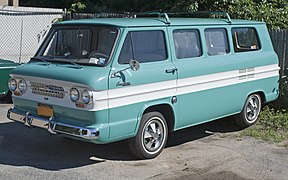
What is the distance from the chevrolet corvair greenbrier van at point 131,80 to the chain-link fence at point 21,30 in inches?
296

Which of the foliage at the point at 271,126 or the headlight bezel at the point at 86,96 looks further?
the foliage at the point at 271,126

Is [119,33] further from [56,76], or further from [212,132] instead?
[212,132]

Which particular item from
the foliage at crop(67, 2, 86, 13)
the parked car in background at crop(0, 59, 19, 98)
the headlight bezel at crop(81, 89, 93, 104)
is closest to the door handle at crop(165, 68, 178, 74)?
the headlight bezel at crop(81, 89, 93, 104)

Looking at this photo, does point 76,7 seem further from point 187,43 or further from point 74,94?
point 74,94

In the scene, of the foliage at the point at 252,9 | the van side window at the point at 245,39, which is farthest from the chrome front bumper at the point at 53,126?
the foliage at the point at 252,9

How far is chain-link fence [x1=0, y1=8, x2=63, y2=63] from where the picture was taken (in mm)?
13836

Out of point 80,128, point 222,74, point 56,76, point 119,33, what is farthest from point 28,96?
point 222,74

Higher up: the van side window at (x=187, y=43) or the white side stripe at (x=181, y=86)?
the van side window at (x=187, y=43)

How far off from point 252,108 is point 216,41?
5.51ft

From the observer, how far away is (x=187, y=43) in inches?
273

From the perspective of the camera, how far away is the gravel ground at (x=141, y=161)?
19.2ft

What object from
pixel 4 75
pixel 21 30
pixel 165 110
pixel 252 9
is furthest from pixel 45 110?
pixel 21 30

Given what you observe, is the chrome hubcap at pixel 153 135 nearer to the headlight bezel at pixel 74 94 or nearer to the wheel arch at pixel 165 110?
the wheel arch at pixel 165 110

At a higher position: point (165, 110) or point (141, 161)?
point (165, 110)
